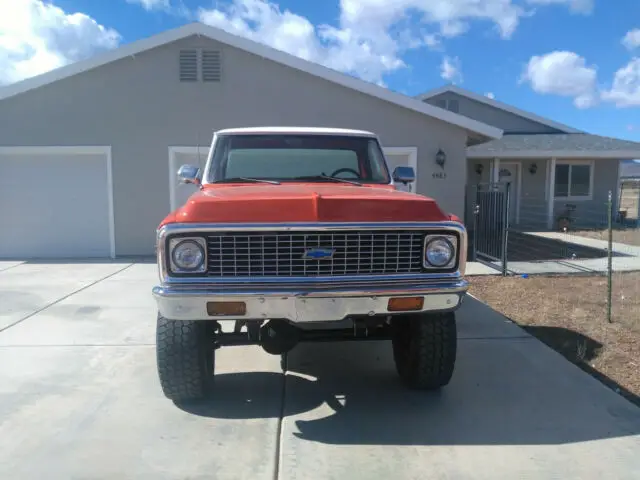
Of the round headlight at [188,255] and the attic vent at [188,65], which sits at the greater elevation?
the attic vent at [188,65]

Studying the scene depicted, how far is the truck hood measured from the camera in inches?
→ 131

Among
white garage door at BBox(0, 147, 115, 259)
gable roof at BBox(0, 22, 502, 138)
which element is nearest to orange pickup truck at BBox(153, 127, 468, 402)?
gable roof at BBox(0, 22, 502, 138)

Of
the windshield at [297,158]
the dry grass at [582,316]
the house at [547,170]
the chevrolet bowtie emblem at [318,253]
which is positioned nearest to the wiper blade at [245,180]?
the windshield at [297,158]

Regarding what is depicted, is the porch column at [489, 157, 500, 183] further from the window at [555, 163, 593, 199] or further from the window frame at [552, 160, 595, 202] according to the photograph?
the window at [555, 163, 593, 199]

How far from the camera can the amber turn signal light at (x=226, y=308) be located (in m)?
3.29

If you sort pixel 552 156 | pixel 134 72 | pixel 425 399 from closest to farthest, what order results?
pixel 425 399, pixel 134 72, pixel 552 156

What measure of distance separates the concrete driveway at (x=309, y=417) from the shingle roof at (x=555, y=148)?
1247 cm

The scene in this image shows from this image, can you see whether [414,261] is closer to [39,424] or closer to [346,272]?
[346,272]

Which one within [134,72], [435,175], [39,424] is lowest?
[39,424]

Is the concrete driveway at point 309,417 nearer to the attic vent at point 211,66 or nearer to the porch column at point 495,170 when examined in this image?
the attic vent at point 211,66

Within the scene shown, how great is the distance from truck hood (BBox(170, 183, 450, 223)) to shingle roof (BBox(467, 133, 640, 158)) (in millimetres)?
14254

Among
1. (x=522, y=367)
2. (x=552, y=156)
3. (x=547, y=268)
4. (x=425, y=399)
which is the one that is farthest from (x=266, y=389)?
(x=552, y=156)

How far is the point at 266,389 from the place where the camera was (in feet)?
14.3

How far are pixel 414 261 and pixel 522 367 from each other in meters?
2.06
